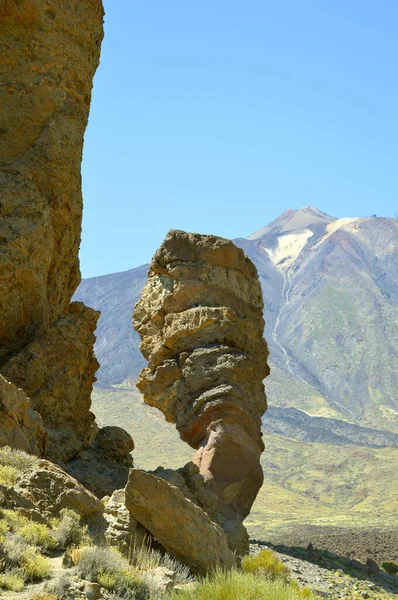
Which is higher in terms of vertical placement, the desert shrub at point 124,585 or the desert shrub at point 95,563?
the desert shrub at point 95,563

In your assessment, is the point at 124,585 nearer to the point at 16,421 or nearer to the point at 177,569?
the point at 177,569

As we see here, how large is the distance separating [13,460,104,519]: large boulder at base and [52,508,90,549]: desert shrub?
0.54ft

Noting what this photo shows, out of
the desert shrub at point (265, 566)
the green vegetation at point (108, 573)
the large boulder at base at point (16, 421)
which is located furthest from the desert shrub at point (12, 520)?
the desert shrub at point (265, 566)

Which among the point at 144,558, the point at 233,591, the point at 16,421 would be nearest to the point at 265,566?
the point at 16,421

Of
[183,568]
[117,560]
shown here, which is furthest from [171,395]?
[117,560]

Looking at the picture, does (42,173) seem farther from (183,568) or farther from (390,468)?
(390,468)

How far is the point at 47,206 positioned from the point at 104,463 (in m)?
5.31

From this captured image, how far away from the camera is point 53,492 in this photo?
33.8 feet

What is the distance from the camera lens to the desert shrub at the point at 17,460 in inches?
425

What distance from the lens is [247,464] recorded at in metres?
22.9

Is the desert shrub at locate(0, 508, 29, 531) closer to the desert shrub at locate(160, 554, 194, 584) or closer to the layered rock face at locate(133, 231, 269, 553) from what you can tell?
the desert shrub at locate(160, 554, 194, 584)

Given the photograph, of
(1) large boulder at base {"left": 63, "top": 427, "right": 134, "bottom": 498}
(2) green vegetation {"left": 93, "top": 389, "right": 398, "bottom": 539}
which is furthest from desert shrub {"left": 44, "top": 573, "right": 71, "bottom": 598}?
(2) green vegetation {"left": 93, "top": 389, "right": 398, "bottom": 539}

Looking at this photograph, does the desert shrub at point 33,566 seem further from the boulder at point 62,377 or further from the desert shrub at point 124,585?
the boulder at point 62,377

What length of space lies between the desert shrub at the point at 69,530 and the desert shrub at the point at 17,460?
101 cm
